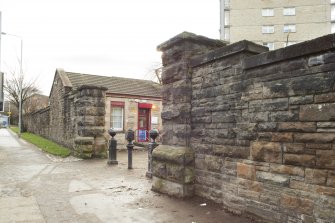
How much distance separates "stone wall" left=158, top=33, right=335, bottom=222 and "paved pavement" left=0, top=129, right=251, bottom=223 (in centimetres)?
66

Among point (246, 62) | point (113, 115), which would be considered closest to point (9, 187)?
point (246, 62)

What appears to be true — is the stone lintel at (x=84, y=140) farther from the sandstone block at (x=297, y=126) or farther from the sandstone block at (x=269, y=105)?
the sandstone block at (x=297, y=126)

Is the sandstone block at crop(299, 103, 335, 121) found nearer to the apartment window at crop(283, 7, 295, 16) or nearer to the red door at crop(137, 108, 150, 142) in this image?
the red door at crop(137, 108, 150, 142)

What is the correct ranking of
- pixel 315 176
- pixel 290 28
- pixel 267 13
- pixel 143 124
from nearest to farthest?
1. pixel 315 176
2. pixel 143 124
3. pixel 290 28
4. pixel 267 13

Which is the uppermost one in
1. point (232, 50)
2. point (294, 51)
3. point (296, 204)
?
point (232, 50)

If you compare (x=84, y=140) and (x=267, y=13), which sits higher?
(x=267, y=13)

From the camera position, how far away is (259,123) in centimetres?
462

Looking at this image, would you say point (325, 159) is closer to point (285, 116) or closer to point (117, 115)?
point (285, 116)

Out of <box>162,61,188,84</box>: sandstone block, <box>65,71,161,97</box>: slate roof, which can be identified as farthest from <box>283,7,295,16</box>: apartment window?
<box>162,61,188,84</box>: sandstone block

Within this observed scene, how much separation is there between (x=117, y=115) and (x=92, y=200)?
1411 cm

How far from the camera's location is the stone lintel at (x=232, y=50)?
4.95 metres

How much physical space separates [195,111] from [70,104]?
993 centimetres

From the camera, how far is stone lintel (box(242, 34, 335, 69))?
3732 mm

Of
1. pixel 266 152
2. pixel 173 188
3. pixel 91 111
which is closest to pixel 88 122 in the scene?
pixel 91 111
